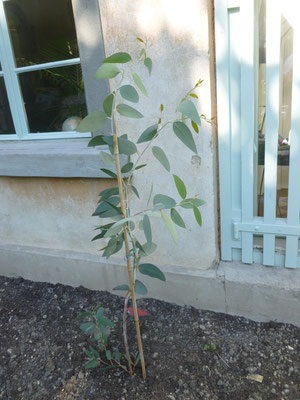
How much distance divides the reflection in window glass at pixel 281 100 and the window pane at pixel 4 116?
2.10 m

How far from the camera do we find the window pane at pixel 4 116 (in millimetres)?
2818

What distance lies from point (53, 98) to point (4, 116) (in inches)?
20.6

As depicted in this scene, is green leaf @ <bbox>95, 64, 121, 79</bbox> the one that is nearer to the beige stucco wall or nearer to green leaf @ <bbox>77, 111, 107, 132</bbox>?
green leaf @ <bbox>77, 111, 107, 132</bbox>

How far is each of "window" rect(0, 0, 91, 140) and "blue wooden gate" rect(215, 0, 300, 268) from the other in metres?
1.13

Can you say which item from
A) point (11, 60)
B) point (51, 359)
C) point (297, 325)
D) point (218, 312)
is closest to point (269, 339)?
point (297, 325)

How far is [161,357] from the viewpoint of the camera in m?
2.02

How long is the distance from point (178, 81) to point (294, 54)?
663mm

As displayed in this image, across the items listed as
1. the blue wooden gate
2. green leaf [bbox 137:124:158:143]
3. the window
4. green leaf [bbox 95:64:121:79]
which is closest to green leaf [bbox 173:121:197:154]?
green leaf [bbox 137:124:158:143]

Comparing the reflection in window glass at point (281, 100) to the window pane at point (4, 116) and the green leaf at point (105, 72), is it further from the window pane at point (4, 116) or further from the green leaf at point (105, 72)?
the window pane at point (4, 116)

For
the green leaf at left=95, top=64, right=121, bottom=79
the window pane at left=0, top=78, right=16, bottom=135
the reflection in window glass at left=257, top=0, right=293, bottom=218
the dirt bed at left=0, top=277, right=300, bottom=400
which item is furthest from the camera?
the window pane at left=0, top=78, right=16, bottom=135

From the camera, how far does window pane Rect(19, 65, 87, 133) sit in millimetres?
2586

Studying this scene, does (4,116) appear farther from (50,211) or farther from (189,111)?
(189,111)

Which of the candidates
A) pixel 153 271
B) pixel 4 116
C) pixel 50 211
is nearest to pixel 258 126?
pixel 153 271

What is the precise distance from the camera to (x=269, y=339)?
6.86 feet
